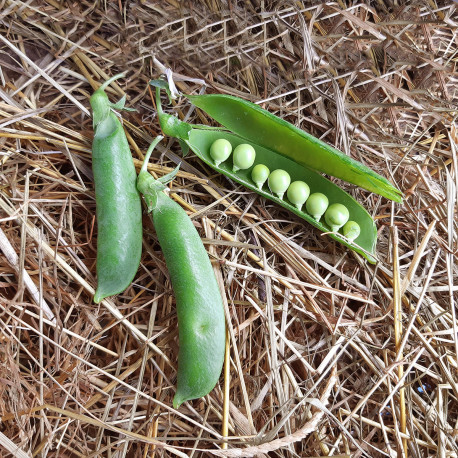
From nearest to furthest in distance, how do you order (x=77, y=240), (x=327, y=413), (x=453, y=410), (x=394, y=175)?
(x=327, y=413)
(x=77, y=240)
(x=453, y=410)
(x=394, y=175)

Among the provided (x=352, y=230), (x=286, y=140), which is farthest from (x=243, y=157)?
(x=352, y=230)

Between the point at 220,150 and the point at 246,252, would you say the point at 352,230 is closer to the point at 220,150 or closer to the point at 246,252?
the point at 246,252

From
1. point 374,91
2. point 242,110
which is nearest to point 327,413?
point 242,110

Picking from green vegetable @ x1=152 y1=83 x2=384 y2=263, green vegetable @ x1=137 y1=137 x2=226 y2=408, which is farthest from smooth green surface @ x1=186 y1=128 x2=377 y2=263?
green vegetable @ x1=137 y1=137 x2=226 y2=408

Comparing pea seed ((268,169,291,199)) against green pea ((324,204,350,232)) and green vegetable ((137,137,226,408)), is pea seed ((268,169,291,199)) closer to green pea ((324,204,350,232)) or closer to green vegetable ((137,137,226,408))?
green pea ((324,204,350,232))

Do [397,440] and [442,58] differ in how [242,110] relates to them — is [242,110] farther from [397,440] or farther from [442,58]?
[397,440]

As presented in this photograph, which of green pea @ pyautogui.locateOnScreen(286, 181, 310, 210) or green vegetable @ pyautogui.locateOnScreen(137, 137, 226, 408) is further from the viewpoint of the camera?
green pea @ pyautogui.locateOnScreen(286, 181, 310, 210)
